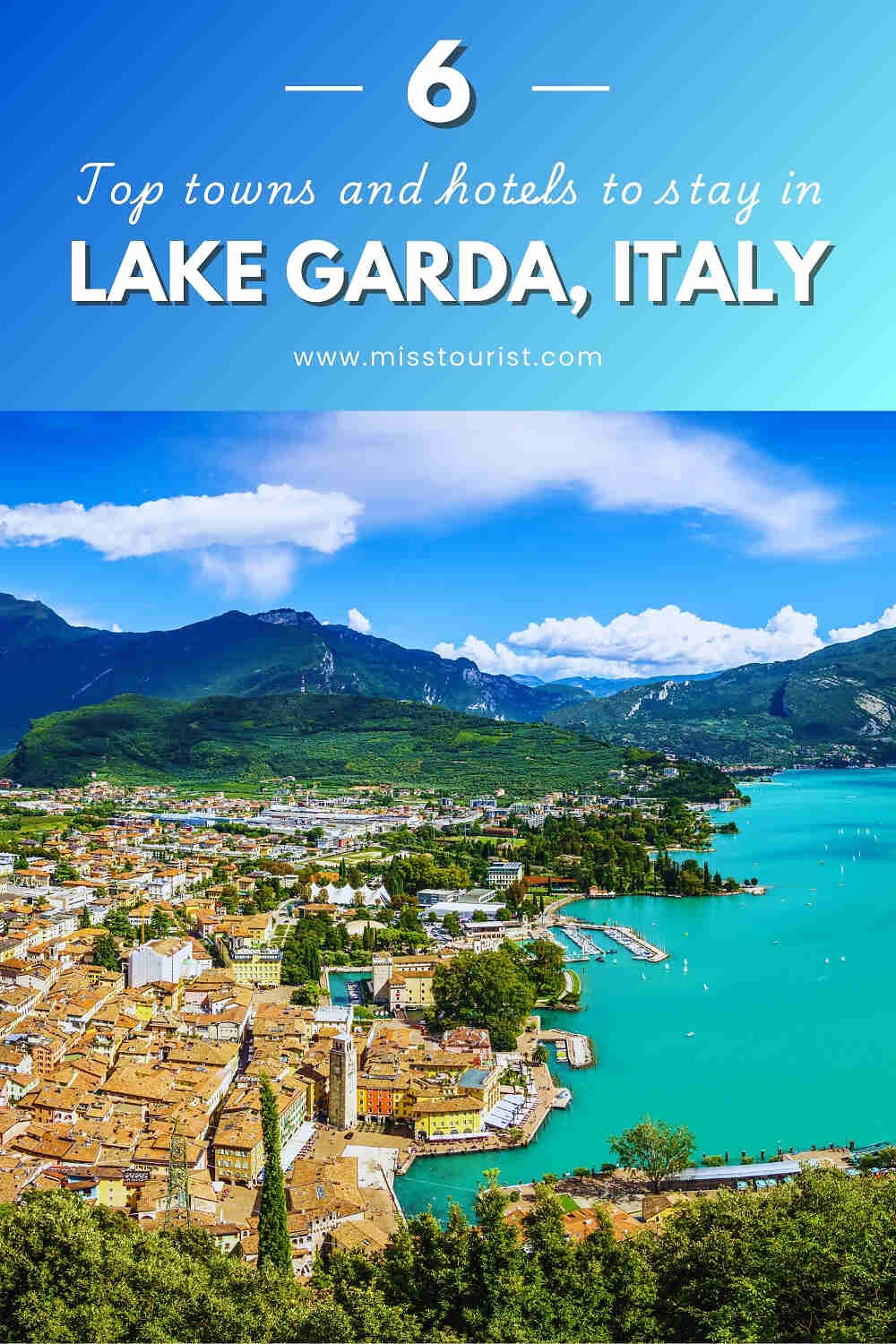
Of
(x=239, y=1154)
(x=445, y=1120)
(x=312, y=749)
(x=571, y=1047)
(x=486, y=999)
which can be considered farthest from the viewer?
(x=312, y=749)

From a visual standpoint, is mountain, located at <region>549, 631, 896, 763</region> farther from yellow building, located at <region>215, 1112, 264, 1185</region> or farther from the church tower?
yellow building, located at <region>215, 1112, 264, 1185</region>

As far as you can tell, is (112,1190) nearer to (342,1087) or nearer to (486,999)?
(342,1087)

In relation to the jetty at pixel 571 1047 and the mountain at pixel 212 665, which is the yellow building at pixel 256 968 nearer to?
the jetty at pixel 571 1047

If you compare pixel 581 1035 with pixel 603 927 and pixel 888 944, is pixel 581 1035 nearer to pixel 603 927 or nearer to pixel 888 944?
pixel 603 927

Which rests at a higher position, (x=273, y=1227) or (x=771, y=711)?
(x=771, y=711)

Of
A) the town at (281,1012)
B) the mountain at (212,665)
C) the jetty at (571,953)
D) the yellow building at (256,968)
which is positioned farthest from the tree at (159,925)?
the mountain at (212,665)

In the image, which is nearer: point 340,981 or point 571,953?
point 340,981

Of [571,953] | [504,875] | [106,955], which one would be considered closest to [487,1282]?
[106,955]
